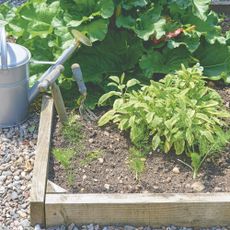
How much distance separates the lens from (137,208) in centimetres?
→ 276

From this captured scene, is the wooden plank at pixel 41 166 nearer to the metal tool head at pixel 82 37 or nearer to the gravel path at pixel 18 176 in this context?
the gravel path at pixel 18 176

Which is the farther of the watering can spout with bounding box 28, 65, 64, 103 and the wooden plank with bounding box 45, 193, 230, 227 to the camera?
the watering can spout with bounding box 28, 65, 64, 103

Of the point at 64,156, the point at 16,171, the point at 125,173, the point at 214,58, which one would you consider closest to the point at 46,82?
the point at 64,156

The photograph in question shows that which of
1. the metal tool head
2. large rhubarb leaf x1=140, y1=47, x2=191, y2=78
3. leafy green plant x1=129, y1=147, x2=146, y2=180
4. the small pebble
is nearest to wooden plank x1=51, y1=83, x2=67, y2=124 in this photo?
the metal tool head

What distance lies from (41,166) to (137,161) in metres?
0.49

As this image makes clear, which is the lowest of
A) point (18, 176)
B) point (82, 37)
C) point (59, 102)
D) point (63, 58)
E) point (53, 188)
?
point (18, 176)

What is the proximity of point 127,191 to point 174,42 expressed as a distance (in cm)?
115

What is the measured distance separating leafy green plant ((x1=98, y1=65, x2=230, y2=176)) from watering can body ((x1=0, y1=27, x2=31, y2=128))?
0.47 meters

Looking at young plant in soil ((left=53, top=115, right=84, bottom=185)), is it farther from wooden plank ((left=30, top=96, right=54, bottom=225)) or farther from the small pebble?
the small pebble

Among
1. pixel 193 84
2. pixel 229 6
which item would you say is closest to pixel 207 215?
pixel 193 84

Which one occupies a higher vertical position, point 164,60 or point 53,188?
point 164,60

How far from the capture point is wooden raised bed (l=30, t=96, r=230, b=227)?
9.03 feet

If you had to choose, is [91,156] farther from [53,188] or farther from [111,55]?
[111,55]

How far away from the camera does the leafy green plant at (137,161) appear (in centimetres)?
296
